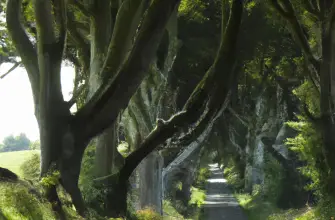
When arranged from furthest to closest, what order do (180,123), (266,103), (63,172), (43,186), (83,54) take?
(266,103) → (83,54) → (180,123) → (63,172) → (43,186)

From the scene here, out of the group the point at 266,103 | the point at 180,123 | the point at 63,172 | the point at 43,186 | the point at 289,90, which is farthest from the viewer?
the point at 266,103

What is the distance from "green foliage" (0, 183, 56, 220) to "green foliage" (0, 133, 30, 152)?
167 meters

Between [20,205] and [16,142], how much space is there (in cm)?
17779

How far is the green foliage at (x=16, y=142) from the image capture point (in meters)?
170

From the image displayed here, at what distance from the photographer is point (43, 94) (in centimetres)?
916

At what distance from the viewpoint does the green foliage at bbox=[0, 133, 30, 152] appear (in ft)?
557

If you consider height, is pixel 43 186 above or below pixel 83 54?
below

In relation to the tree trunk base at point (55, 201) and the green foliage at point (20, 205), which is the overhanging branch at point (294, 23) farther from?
the green foliage at point (20, 205)

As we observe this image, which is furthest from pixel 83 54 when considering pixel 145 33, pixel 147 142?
pixel 145 33

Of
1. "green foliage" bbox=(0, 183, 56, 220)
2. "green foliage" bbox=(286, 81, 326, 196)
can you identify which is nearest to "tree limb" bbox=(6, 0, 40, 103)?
"green foliage" bbox=(0, 183, 56, 220)

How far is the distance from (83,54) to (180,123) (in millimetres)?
5481

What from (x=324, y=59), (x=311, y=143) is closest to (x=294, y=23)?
(x=324, y=59)

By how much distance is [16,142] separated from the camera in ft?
581

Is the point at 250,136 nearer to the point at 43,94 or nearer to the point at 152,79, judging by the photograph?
the point at 152,79
